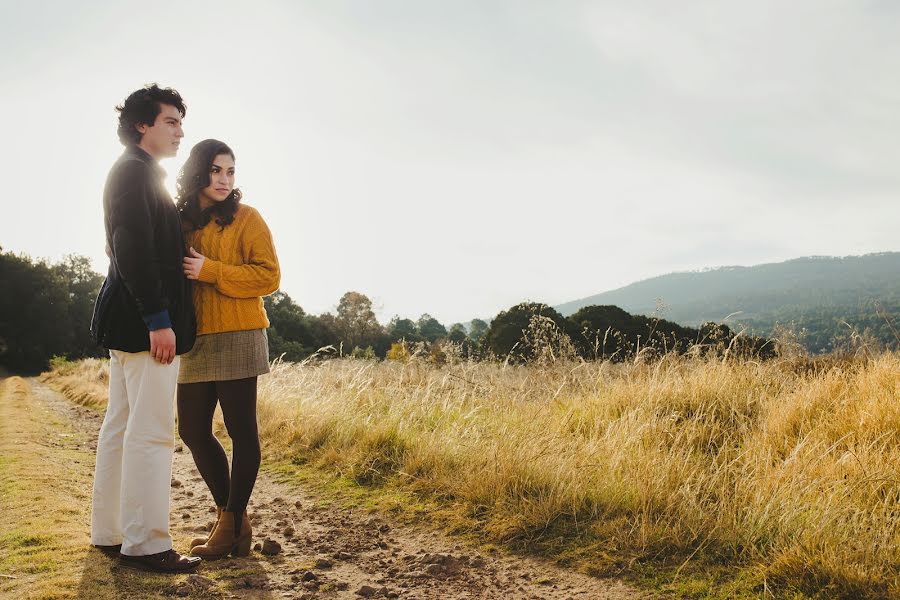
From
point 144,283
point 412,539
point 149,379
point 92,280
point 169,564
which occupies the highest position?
point 92,280

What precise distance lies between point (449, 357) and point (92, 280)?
5333 cm

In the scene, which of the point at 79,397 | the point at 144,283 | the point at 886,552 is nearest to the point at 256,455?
the point at 144,283

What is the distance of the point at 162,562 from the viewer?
8.77ft

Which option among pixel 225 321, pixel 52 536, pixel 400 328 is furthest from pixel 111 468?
pixel 400 328

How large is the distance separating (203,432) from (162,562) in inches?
25.1

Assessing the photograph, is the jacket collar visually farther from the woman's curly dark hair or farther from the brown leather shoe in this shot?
the brown leather shoe

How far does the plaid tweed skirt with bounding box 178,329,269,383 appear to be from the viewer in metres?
2.88

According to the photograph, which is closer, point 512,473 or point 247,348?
point 247,348

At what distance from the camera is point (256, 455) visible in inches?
118

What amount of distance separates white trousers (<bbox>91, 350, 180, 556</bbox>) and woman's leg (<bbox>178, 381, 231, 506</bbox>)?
21cm

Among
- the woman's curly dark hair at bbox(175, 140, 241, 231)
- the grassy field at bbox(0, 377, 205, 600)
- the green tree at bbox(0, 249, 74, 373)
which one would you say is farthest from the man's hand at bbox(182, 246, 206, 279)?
the green tree at bbox(0, 249, 74, 373)

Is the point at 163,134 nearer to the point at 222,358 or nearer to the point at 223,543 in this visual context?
the point at 222,358

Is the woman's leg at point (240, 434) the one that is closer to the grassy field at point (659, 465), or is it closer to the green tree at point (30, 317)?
the grassy field at point (659, 465)

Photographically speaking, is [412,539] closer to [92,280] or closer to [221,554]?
[221,554]
